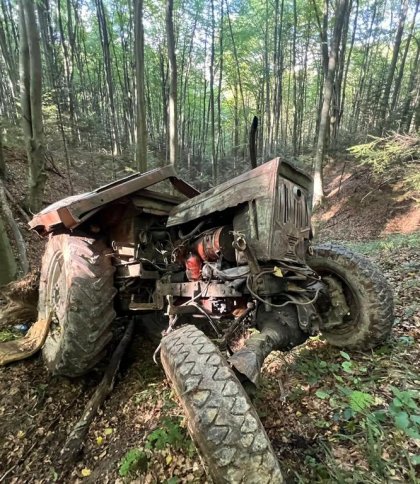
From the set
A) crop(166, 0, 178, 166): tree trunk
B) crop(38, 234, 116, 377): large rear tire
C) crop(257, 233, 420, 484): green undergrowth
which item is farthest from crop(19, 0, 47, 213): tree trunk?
crop(257, 233, 420, 484): green undergrowth

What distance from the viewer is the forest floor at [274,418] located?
5.29 feet

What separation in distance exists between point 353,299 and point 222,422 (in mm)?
1732

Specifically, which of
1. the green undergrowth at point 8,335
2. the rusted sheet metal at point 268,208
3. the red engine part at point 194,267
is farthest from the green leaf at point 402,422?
the green undergrowth at point 8,335

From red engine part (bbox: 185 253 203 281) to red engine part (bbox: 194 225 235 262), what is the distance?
13 cm

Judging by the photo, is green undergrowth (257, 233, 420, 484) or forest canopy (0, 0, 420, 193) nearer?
green undergrowth (257, 233, 420, 484)

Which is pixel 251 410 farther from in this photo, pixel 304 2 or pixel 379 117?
pixel 304 2

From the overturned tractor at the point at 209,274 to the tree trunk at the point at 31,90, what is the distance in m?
4.04

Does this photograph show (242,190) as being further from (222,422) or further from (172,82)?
(172,82)

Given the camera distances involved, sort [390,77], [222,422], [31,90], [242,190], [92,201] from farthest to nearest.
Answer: [390,77]
[31,90]
[92,201]
[242,190]
[222,422]

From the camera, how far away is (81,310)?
2416 mm

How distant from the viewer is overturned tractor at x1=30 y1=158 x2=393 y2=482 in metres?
Answer: 2.17

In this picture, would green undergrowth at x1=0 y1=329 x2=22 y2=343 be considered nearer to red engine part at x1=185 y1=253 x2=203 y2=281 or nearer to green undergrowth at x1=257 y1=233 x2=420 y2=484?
red engine part at x1=185 y1=253 x2=203 y2=281

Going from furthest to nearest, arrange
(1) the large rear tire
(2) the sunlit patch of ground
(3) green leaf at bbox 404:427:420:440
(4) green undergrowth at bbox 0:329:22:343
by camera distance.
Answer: (4) green undergrowth at bbox 0:329:22:343 < (1) the large rear tire < (2) the sunlit patch of ground < (3) green leaf at bbox 404:427:420:440

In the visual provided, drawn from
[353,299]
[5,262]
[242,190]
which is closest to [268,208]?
[242,190]
